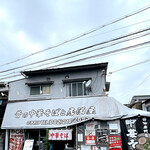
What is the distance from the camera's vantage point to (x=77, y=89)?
12070 mm

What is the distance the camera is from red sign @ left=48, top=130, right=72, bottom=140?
383 inches

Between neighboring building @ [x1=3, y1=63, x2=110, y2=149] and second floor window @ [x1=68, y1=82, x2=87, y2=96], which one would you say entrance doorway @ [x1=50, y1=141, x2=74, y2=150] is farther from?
second floor window @ [x1=68, y1=82, x2=87, y2=96]

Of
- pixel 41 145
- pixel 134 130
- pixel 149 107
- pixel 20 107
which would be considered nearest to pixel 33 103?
pixel 20 107

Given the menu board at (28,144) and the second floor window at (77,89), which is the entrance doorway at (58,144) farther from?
the second floor window at (77,89)

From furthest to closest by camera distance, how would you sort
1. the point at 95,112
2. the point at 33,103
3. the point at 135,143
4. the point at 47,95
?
the point at 47,95, the point at 33,103, the point at 95,112, the point at 135,143

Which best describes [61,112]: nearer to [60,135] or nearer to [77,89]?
[60,135]

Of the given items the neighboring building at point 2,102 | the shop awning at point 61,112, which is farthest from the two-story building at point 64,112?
the neighboring building at point 2,102

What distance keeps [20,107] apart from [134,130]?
786cm

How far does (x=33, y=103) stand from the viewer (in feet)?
37.8

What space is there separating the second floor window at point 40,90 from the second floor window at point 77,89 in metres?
1.80

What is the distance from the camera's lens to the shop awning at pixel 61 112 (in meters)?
9.57

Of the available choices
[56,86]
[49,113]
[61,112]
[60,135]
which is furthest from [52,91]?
[60,135]

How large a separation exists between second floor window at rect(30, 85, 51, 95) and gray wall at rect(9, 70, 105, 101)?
27 centimetres

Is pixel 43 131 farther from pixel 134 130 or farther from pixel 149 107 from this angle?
pixel 149 107
